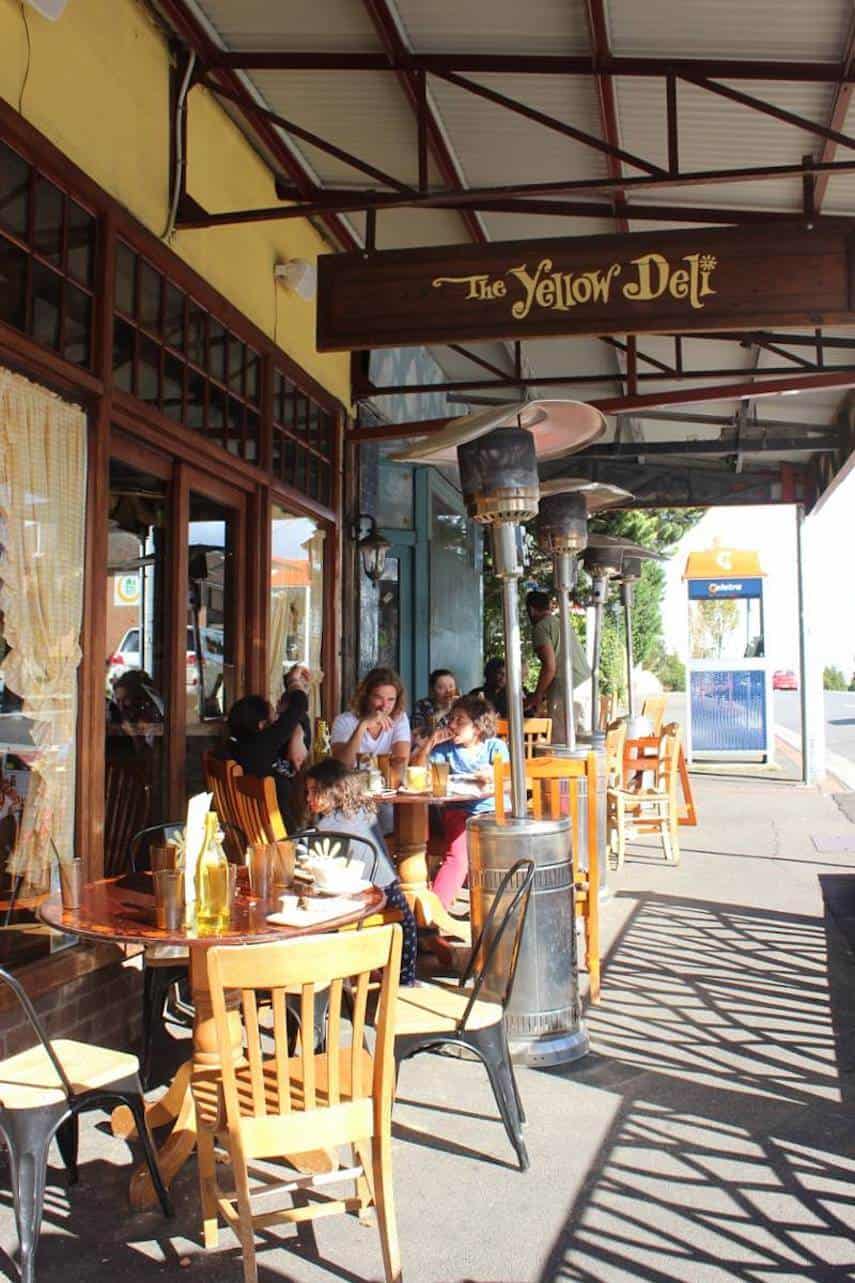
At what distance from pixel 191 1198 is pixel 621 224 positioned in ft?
18.9

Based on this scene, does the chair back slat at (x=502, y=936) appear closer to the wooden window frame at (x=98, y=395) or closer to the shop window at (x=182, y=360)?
the wooden window frame at (x=98, y=395)

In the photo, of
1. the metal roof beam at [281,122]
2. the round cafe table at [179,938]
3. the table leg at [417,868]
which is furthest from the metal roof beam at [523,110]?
the round cafe table at [179,938]

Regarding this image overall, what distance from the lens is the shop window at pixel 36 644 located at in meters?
3.94

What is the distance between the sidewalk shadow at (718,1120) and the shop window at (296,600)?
2677 mm

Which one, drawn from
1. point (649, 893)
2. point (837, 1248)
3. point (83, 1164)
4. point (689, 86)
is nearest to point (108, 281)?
point (689, 86)

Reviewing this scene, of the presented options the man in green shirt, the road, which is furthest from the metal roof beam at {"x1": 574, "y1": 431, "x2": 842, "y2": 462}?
the road

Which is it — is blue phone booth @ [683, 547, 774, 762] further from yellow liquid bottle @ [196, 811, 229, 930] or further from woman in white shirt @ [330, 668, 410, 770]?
yellow liquid bottle @ [196, 811, 229, 930]

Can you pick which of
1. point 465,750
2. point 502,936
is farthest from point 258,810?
point 465,750

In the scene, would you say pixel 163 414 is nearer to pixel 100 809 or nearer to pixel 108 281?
pixel 108 281

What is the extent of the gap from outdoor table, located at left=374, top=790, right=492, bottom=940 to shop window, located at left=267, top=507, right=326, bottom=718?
1.54m

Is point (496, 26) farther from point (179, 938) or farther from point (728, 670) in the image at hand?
point (728, 670)

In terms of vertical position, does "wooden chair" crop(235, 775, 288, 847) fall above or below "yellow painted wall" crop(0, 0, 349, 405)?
below

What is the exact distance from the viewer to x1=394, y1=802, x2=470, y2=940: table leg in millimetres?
5402

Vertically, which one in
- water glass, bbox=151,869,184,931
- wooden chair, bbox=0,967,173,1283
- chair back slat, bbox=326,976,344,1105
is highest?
water glass, bbox=151,869,184,931
